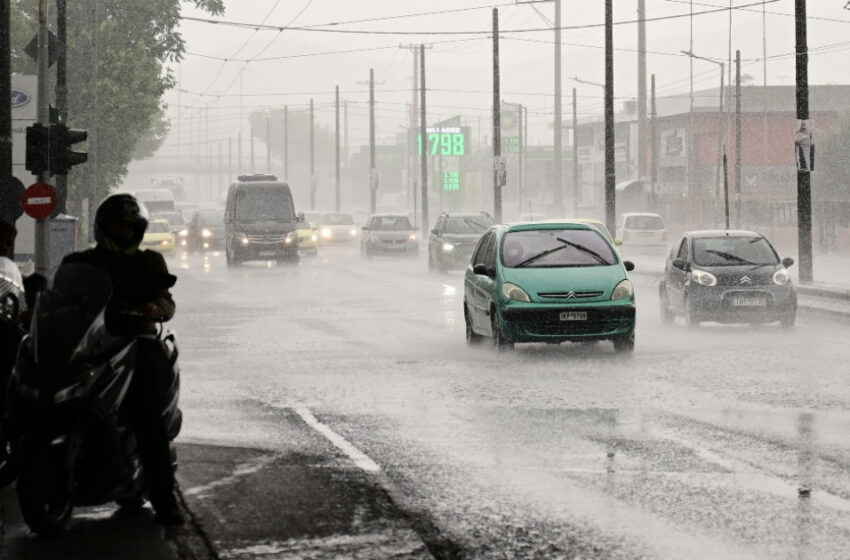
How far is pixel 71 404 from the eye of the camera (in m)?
7.70

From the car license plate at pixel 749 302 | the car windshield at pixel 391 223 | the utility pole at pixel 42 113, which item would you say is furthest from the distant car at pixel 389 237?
the car license plate at pixel 749 302

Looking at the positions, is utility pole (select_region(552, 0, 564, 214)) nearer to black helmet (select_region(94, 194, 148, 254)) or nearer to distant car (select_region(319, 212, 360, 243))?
distant car (select_region(319, 212, 360, 243))

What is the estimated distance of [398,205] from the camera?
6156 inches

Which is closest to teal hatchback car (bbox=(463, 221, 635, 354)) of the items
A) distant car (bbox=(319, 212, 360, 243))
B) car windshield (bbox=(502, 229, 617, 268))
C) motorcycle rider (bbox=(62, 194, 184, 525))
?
car windshield (bbox=(502, 229, 617, 268))

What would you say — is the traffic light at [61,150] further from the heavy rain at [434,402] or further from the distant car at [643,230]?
the distant car at [643,230]

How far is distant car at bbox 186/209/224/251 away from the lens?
61.1 metres

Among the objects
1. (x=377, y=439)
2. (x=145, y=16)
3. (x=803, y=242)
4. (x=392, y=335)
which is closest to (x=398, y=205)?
(x=145, y=16)

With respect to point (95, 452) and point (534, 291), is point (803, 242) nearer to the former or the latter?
point (534, 291)

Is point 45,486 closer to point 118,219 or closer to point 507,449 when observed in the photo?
point 118,219

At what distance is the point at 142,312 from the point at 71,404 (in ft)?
2.05

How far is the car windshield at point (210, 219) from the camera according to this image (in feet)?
202

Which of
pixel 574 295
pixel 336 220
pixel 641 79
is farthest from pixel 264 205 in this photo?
pixel 574 295

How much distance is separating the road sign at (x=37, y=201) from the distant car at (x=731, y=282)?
926 cm

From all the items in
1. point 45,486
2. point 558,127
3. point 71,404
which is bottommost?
point 45,486
